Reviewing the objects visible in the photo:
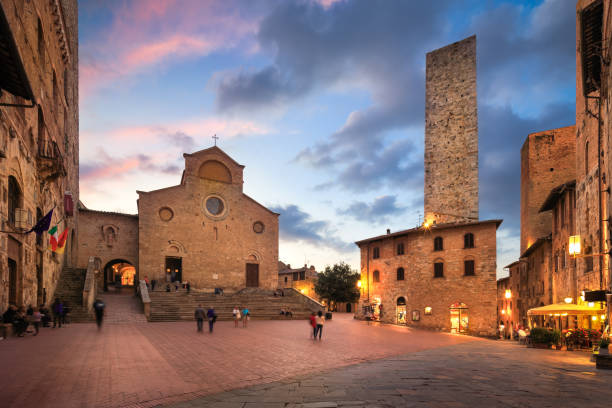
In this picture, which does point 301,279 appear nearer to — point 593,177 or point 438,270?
point 438,270

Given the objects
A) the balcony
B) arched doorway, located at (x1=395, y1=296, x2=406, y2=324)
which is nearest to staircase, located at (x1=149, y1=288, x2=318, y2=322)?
arched doorway, located at (x1=395, y1=296, x2=406, y2=324)

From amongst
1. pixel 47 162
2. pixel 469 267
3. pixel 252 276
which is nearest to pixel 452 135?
pixel 469 267

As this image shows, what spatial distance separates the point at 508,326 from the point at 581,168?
105ft

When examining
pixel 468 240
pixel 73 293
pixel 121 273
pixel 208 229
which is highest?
pixel 208 229

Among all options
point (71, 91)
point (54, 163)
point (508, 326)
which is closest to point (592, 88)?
point (54, 163)

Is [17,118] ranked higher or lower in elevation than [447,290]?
higher

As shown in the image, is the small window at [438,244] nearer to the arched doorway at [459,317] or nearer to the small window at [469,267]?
the small window at [469,267]

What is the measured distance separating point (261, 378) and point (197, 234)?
103 ft

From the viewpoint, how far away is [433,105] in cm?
3788

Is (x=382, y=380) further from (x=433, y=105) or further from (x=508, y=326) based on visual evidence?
(x=508, y=326)

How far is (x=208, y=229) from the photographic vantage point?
39.7 meters

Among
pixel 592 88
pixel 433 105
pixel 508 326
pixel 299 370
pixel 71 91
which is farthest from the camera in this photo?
pixel 508 326

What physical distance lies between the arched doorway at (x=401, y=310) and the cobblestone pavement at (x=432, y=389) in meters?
23.7

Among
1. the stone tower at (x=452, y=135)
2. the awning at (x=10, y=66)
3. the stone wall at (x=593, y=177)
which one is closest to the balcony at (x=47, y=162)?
the awning at (x=10, y=66)
